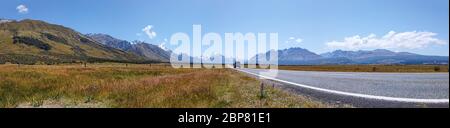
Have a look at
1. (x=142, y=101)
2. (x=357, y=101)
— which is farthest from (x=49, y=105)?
(x=357, y=101)
